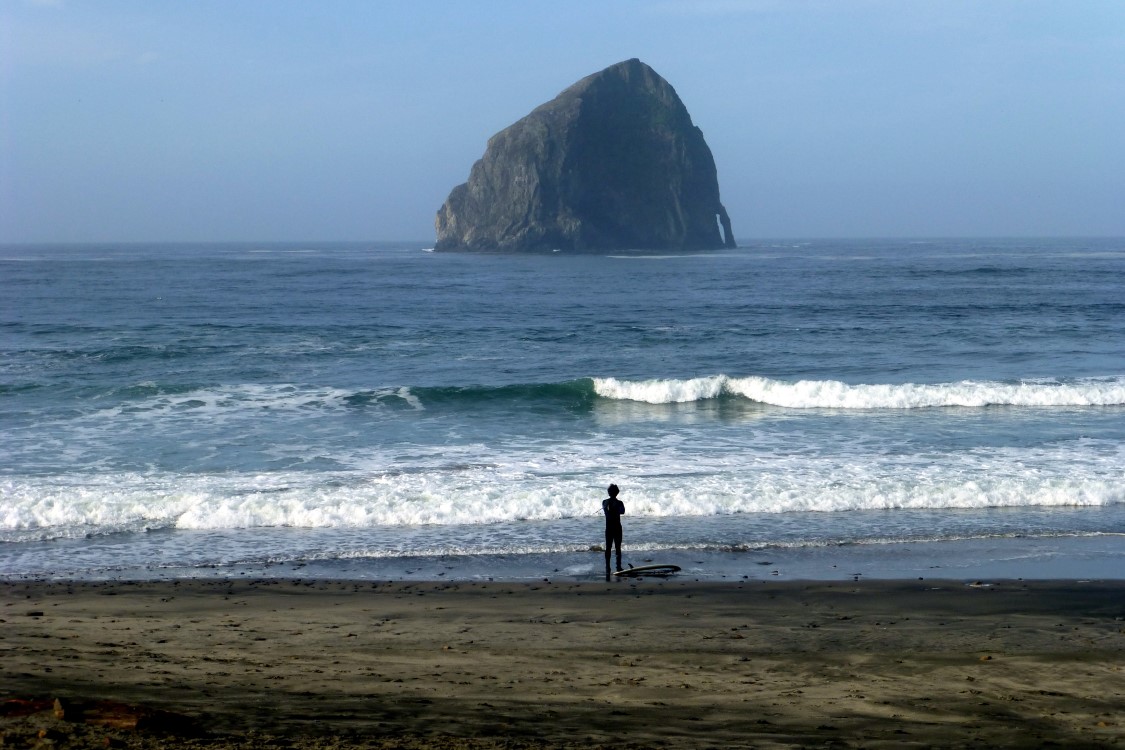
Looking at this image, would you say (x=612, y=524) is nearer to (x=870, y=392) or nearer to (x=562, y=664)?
(x=562, y=664)

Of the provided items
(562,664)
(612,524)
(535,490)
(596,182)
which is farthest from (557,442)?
(596,182)

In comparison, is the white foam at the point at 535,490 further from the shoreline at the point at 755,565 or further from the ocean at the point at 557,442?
the shoreline at the point at 755,565

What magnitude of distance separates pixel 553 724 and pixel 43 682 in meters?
3.88

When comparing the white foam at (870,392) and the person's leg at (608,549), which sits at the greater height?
the white foam at (870,392)

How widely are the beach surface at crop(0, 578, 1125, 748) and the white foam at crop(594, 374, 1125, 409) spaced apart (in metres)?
13.6

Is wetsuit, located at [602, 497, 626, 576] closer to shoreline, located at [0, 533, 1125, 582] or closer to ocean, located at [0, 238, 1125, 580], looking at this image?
shoreline, located at [0, 533, 1125, 582]

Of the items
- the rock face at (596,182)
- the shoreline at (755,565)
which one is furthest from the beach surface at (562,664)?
the rock face at (596,182)

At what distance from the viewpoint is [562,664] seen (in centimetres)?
826

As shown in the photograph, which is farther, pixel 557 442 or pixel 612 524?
pixel 557 442

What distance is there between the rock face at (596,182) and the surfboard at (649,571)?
130060 mm

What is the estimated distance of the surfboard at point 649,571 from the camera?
1148 centimetres

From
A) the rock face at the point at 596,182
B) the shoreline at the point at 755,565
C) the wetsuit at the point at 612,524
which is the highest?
the rock face at the point at 596,182

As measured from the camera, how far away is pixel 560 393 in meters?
25.7

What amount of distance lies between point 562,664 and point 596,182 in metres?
144
